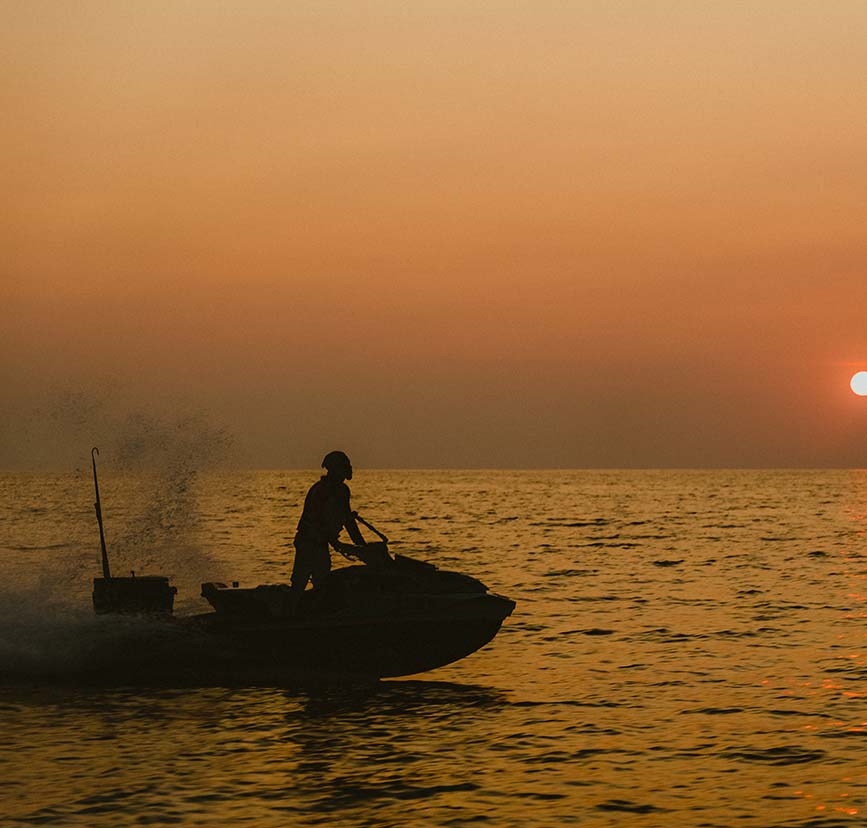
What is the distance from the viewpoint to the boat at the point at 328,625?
650 inches

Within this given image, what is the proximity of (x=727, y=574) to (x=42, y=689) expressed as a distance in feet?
88.9

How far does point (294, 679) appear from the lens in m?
17.1

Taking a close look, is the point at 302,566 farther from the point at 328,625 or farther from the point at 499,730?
the point at 499,730

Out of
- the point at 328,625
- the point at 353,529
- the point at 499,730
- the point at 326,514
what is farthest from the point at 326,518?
the point at 499,730

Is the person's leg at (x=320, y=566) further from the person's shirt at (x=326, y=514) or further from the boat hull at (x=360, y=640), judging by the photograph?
the boat hull at (x=360, y=640)

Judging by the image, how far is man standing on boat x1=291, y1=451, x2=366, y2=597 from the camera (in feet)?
53.4

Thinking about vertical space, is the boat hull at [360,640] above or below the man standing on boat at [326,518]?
below

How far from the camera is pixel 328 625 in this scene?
16594mm

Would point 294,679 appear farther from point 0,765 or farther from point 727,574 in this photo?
point 727,574

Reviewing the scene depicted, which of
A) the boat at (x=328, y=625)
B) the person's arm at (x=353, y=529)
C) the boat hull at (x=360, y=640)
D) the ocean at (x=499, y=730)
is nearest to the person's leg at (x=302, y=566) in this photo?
the boat at (x=328, y=625)

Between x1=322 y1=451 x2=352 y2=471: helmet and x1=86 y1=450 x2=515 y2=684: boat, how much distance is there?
0.80 m

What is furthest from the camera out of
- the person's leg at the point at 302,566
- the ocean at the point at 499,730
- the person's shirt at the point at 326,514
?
the person's leg at the point at 302,566

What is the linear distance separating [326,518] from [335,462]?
750 millimetres

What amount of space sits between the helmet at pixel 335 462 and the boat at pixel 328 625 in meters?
0.80
